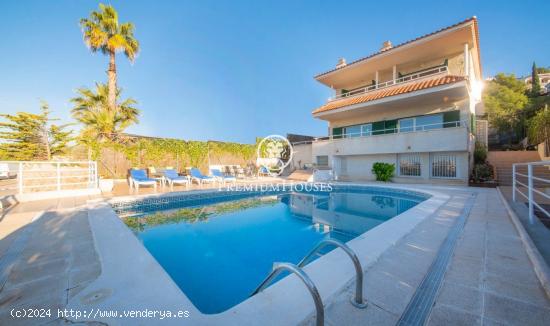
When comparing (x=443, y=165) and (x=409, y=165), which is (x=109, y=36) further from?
(x=443, y=165)

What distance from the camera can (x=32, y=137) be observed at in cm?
2073

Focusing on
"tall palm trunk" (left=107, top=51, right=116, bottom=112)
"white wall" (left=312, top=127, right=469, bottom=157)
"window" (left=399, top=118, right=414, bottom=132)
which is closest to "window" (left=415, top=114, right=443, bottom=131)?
"window" (left=399, top=118, right=414, bottom=132)

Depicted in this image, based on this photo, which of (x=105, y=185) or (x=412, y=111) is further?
(x=412, y=111)

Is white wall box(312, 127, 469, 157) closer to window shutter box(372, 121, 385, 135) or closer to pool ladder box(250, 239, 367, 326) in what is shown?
window shutter box(372, 121, 385, 135)

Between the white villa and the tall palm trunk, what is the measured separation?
15.1m

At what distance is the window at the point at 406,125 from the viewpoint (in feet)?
46.7

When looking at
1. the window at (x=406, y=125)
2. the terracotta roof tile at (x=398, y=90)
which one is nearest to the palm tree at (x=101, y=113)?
the terracotta roof tile at (x=398, y=90)

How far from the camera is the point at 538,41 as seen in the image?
35188 mm

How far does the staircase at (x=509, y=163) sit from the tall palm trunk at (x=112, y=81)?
24.1 m

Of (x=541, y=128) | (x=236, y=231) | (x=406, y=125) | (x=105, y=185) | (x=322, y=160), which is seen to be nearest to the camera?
(x=236, y=231)

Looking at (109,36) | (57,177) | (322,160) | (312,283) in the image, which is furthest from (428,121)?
(109,36)

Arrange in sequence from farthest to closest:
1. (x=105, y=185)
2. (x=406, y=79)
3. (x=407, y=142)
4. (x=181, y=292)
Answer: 1. (x=406, y=79)
2. (x=407, y=142)
3. (x=105, y=185)
4. (x=181, y=292)

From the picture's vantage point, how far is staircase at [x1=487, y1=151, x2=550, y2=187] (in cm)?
1112

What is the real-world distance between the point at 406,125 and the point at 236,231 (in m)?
14.1
